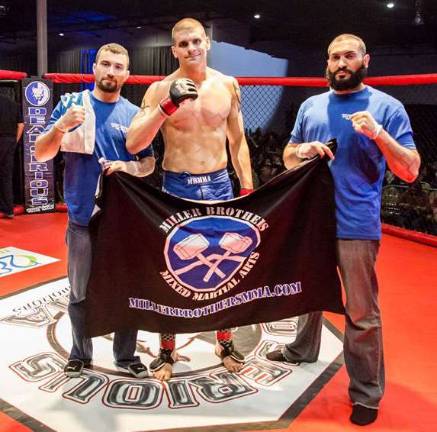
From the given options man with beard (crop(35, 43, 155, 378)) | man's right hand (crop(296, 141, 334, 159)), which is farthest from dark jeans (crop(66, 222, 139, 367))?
man's right hand (crop(296, 141, 334, 159))

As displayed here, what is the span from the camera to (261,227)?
80.7 inches

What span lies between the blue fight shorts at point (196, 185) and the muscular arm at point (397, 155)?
78 cm

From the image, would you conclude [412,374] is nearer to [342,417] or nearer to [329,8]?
[342,417]

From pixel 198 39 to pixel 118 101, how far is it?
416 mm

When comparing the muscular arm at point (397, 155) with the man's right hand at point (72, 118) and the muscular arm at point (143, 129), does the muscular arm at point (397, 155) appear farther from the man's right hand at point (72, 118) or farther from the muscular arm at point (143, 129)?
the man's right hand at point (72, 118)

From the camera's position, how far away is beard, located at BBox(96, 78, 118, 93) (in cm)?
210

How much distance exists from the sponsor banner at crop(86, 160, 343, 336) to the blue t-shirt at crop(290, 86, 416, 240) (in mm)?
56

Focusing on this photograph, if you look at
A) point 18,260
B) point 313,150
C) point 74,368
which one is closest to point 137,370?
point 74,368

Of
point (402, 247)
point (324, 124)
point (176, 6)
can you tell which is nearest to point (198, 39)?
point (324, 124)

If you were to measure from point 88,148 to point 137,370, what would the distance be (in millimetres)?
969

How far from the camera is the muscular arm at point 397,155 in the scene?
69.8 inches

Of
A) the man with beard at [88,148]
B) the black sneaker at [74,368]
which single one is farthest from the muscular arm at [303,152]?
the black sneaker at [74,368]

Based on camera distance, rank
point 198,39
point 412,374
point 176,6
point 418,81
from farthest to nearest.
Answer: point 176,6
point 418,81
point 412,374
point 198,39

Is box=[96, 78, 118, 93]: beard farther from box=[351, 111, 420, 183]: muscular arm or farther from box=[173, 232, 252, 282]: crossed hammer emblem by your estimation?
box=[351, 111, 420, 183]: muscular arm
